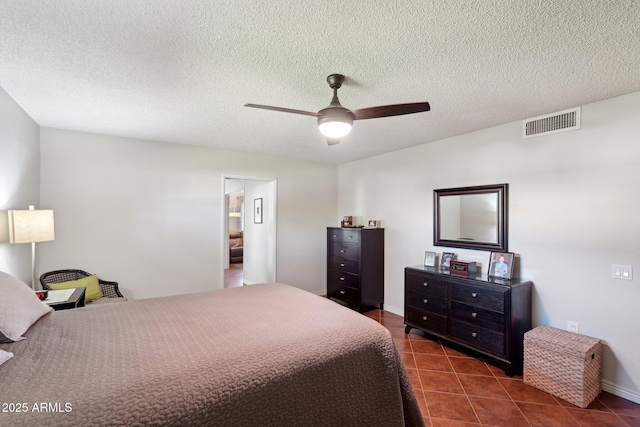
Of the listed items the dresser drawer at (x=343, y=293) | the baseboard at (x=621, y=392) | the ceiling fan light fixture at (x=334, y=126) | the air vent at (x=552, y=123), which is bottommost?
the baseboard at (x=621, y=392)

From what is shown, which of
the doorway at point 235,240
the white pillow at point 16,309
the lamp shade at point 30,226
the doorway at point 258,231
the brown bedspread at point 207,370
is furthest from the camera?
the doorway at point 235,240

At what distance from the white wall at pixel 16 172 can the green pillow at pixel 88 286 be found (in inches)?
11.9

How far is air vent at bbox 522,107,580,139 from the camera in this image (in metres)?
2.57

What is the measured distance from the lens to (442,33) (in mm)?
1582

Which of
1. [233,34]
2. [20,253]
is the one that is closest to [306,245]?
[20,253]

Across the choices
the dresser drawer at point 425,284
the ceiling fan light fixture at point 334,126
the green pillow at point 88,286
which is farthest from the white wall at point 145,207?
the ceiling fan light fixture at point 334,126

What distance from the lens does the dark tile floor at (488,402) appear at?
2023 mm

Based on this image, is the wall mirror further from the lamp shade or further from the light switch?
the lamp shade

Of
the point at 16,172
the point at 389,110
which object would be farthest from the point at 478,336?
the point at 16,172

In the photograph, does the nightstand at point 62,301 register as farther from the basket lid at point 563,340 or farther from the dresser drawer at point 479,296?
the basket lid at point 563,340

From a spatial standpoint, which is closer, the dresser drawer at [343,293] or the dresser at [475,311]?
the dresser at [475,311]

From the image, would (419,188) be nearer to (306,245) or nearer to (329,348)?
(306,245)

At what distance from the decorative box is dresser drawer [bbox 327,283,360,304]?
146 cm

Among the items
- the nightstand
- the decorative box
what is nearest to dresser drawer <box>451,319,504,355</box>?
the decorative box
